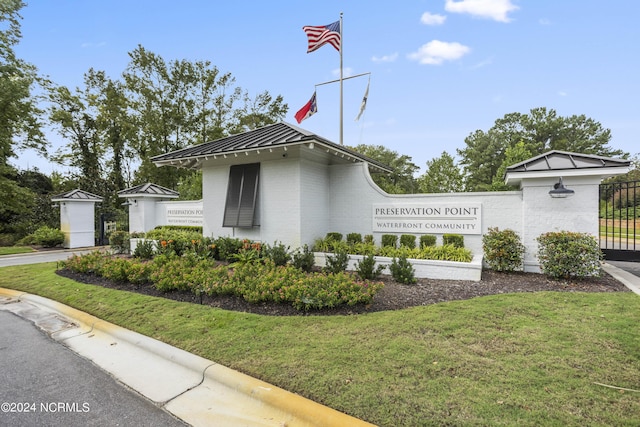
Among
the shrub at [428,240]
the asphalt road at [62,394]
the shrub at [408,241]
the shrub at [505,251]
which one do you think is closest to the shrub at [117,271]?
the asphalt road at [62,394]

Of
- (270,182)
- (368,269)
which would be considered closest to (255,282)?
(368,269)

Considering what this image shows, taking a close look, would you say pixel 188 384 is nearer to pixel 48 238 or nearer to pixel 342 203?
pixel 342 203

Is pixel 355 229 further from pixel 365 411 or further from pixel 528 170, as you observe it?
pixel 365 411

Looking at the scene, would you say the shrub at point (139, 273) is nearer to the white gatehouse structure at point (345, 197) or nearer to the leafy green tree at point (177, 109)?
the white gatehouse structure at point (345, 197)

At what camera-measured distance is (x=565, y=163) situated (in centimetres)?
711

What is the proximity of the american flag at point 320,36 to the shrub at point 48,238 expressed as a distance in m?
15.2

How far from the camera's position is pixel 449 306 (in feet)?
16.3

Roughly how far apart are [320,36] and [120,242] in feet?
38.5

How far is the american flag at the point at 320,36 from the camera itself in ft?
41.9

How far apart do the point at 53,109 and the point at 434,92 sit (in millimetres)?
27091

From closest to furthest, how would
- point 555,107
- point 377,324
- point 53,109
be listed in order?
point 377,324 < point 53,109 < point 555,107

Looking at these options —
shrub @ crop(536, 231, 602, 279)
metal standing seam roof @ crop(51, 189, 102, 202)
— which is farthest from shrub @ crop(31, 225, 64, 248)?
shrub @ crop(536, 231, 602, 279)

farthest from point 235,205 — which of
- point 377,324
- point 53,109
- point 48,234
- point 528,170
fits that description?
point 53,109

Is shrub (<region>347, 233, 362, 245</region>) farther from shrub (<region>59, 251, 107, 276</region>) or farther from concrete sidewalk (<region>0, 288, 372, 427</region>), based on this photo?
shrub (<region>59, 251, 107, 276</region>)
